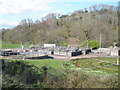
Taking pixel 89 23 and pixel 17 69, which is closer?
pixel 17 69

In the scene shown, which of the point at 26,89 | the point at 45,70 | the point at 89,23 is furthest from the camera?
the point at 89,23

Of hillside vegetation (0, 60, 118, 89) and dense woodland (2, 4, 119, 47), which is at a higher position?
dense woodland (2, 4, 119, 47)

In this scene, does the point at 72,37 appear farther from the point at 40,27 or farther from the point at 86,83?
→ the point at 86,83

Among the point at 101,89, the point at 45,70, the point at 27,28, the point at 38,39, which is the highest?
the point at 27,28

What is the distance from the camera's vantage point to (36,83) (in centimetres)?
523

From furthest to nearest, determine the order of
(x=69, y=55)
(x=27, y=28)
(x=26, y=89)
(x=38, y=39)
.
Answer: (x=27, y=28), (x=38, y=39), (x=69, y=55), (x=26, y=89)

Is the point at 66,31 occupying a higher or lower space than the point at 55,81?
higher

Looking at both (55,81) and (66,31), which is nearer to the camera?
(55,81)

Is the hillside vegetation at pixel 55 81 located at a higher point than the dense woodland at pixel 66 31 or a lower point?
lower

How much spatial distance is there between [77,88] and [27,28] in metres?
50.0

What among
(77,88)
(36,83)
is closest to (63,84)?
(77,88)

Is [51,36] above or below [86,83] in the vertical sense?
above

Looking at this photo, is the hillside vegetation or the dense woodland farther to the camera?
the dense woodland

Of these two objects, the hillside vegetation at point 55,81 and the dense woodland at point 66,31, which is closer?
the hillside vegetation at point 55,81
